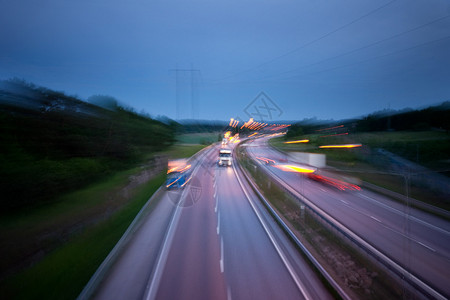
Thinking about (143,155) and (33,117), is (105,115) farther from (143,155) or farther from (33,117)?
(33,117)

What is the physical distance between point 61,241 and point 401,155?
64.3ft

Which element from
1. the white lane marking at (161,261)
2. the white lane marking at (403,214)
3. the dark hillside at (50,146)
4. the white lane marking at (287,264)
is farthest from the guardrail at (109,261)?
the white lane marking at (403,214)

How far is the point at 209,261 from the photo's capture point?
23.1 feet

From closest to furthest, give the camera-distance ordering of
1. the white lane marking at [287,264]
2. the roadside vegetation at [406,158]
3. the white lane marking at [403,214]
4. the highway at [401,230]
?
the white lane marking at [287,264]
the highway at [401,230]
the white lane marking at [403,214]
the roadside vegetation at [406,158]

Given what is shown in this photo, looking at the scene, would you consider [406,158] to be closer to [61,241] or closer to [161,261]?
[161,261]

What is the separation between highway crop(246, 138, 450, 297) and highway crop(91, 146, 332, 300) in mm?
2953

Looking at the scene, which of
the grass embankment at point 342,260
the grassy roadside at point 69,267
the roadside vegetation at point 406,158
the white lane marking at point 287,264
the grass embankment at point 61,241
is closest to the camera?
the grass embankment at point 342,260

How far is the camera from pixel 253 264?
693 cm

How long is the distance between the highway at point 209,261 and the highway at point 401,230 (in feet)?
9.69

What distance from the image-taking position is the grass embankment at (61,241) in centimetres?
541

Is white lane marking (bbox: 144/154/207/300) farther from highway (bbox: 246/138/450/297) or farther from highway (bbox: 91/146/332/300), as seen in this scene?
highway (bbox: 246/138/450/297)

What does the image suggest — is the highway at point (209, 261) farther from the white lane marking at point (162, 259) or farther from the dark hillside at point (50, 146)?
the dark hillside at point (50, 146)

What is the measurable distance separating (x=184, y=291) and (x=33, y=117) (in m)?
10.3

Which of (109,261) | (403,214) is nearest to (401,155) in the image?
(403,214)
